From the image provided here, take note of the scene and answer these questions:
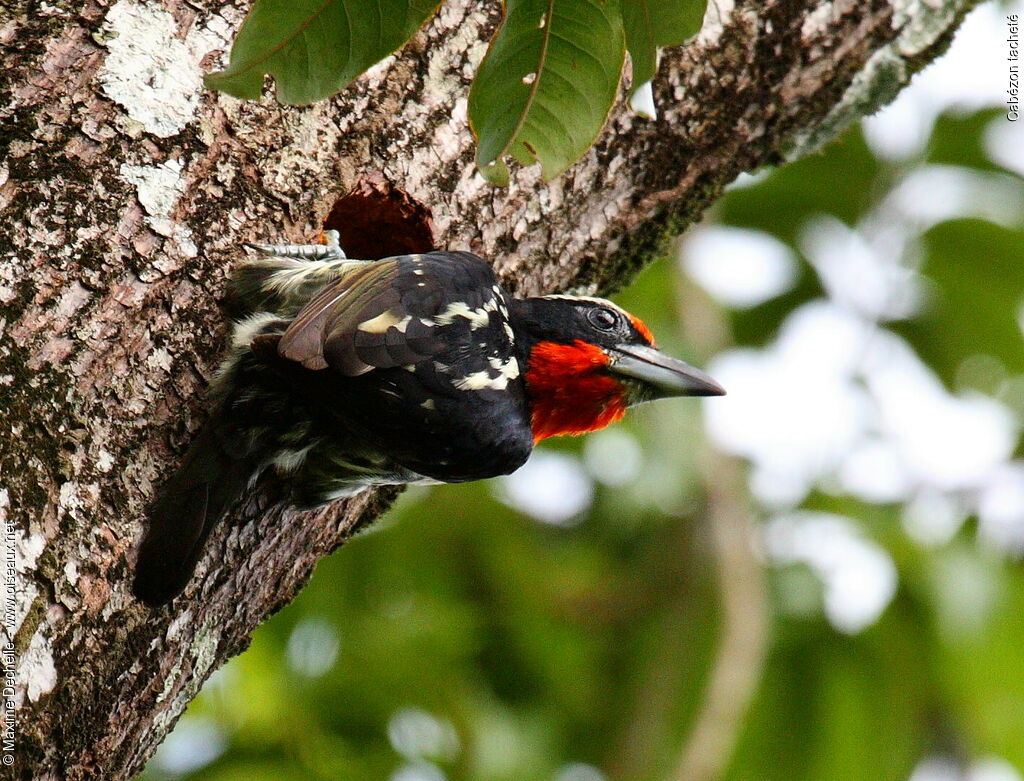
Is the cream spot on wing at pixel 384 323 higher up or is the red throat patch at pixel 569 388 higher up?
the cream spot on wing at pixel 384 323

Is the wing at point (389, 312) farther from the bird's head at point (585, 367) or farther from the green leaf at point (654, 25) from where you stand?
the green leaf at point (654, 25)

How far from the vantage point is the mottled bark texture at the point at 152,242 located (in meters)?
2.19

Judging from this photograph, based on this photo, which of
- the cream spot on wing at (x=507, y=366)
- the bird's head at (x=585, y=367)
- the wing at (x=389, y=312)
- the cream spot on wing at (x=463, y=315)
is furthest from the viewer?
the bird's head at (x=585, y=367)

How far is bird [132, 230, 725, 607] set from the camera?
8.14ft

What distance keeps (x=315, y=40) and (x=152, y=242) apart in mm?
706

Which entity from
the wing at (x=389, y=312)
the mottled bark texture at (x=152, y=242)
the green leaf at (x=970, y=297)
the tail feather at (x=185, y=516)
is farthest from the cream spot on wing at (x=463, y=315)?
the green leaf at (x=970, y=297)

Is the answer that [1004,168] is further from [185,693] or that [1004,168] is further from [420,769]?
[185,693]

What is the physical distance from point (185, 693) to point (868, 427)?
404 cm

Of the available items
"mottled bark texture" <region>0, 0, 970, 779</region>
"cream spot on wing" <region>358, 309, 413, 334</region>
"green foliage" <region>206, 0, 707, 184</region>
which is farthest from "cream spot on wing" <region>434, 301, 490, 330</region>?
"green foliage" <region>206, 0, 707, 184</region>

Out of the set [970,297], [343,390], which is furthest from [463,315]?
[970,297]

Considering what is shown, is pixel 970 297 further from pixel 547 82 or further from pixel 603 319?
pixel 547 82

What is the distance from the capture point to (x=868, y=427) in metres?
5.74

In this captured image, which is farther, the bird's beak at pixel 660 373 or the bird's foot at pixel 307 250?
the bird's beak at pixel 660 373

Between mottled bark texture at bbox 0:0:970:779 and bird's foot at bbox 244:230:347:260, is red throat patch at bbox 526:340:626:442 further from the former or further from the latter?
bird's foot at bbox 244:230:347:260
